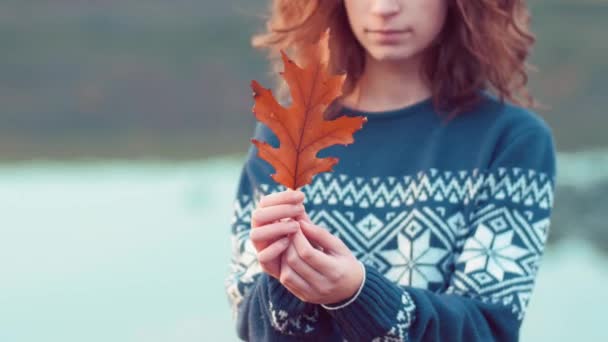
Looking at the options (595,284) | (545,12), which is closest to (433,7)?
(595,284)

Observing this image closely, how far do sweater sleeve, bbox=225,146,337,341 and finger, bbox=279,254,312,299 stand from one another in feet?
0.46

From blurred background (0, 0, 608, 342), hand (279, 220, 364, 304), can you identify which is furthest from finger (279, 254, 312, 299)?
blurred background (0, 0, 608, 342)

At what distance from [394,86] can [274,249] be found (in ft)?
1.92

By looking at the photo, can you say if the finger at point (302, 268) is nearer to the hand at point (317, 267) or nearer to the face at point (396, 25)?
the hand at point (317, 267)

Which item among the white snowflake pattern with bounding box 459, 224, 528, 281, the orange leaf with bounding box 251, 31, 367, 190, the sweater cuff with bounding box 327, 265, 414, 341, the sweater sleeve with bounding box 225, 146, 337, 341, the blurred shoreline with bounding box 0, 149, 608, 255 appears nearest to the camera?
the orange leaf with bounding box 251, 31, 367, 190

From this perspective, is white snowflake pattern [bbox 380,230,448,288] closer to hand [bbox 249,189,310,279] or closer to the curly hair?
the curly hair

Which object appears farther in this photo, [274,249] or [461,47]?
[461,47]

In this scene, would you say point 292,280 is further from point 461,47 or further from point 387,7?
point 461,47

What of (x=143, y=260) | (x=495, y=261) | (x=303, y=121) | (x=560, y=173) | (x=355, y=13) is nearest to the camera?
(x=303, y=121)

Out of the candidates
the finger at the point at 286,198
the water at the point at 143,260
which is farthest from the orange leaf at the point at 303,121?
the water at the point at 143,260

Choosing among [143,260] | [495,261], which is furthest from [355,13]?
[143,260]

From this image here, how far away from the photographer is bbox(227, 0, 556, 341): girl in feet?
5.75

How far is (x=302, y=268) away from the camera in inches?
61.2

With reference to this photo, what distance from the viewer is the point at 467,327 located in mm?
1774
